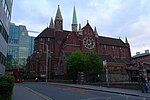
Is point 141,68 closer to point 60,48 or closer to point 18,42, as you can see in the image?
point 60,48

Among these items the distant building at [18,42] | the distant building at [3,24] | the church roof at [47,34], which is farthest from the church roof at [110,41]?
the distant building at [18,42]

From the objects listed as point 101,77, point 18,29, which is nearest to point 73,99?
point 101,77

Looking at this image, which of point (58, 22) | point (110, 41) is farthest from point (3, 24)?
point (110, 41)

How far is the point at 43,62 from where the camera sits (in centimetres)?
6606

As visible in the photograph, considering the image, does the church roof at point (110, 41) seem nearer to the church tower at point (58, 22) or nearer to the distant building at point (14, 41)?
the church tower at point (58, 22)

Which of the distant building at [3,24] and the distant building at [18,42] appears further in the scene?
the distant building at [18,42]

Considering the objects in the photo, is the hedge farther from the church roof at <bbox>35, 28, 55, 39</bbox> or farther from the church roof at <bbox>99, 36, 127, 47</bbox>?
the church roof at <bbox>99, 36, 127, 47</bbox>

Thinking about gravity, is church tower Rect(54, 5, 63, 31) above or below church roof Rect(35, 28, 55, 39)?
above

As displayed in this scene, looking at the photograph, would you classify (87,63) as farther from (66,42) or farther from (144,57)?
(144,57)

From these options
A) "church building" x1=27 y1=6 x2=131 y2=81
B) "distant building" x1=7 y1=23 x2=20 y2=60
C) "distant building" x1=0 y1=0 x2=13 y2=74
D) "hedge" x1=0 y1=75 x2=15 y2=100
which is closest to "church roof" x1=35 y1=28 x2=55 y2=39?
"church building" x1=27 y1=6 x2=131 y2=81

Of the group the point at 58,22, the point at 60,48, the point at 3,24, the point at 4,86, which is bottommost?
the point at 4,86

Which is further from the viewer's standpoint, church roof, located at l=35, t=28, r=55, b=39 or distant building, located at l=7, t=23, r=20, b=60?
distant building, located at l=7, t=23, r=20, b=60

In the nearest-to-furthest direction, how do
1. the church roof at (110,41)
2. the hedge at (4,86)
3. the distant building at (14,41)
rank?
1. the hedge at (4,86)
2. the church roof at (110,41)
3. the distant building at (14,41)

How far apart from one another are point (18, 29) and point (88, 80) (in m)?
102
